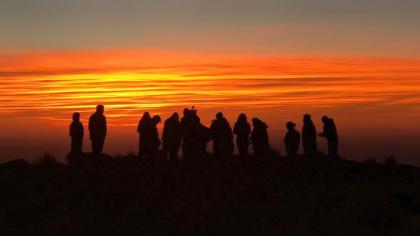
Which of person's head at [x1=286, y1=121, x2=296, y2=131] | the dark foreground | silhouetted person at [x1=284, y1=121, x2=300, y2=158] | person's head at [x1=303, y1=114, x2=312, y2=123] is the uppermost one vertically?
person's head at [x1=303, y1=114, x2=312, y2=123]

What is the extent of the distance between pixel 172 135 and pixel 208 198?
4.42 m

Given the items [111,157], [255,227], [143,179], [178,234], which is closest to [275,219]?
[255,227]

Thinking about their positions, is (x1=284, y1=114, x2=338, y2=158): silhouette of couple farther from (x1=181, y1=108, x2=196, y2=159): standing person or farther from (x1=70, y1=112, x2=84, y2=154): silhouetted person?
(x1=70, y1=112, x2=84, y2=154): silhouetted person

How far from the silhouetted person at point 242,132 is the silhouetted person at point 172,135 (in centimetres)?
243

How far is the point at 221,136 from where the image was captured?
36156 mm

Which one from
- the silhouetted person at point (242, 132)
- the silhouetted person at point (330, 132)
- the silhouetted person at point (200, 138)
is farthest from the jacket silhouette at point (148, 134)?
the silhouetted person at point (330, 132)

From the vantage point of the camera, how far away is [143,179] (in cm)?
3353

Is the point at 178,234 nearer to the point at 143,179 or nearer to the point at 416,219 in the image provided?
the point at 143,179

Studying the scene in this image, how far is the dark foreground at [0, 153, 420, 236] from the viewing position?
95.7 feet

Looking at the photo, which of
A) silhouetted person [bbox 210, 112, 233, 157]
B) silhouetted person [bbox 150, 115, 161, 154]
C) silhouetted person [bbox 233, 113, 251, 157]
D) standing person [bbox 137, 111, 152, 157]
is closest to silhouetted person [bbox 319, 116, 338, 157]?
silhouetted person [bbox 233, 113, 251, 157]

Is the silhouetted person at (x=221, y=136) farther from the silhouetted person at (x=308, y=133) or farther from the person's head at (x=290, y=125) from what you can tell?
the silhouetted person at (x=308, y=133)

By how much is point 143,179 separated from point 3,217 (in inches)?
217

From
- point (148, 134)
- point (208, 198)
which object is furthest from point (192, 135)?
point (208, 198)

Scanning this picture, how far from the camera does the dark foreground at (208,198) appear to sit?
2917cm
